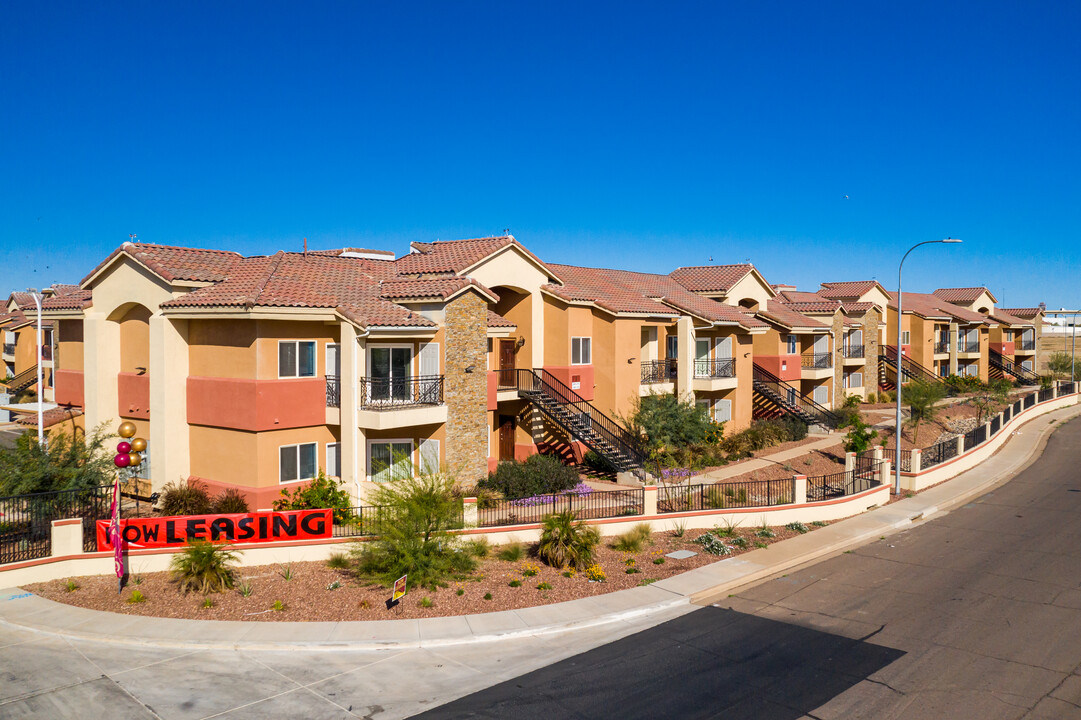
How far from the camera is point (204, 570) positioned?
16.0 meters

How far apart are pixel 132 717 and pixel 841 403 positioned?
4603cm

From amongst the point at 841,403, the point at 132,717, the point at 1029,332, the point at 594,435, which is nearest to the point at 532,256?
the point at 594,435

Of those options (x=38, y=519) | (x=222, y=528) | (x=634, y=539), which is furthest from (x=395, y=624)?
(x=38, y=519)

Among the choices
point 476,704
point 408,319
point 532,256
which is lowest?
point 476,704

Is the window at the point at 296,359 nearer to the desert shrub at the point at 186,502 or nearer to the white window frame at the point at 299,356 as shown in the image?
the white window frame at the point at 299,356

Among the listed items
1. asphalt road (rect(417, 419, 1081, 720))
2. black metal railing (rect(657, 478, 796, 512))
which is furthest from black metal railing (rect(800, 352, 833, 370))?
asphalt road (rect(417, 419, 1081, 720))

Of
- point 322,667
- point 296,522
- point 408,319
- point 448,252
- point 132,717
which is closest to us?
point 132,717

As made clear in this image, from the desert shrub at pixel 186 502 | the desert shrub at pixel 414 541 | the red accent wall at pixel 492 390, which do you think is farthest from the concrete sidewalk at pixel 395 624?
the red accent wall at pixel 492 390

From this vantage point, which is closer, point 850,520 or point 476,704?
point 476,704

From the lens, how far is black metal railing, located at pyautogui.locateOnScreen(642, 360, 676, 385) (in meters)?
34.8

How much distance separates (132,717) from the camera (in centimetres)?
1080

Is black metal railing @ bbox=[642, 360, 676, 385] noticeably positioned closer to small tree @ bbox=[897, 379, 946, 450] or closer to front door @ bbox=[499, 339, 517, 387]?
front door @ bbox=[499, 339, 517, 387]

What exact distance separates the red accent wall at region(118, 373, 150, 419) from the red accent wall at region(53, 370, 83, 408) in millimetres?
3769

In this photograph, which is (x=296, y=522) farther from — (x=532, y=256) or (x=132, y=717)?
(x=532, y=256)
